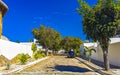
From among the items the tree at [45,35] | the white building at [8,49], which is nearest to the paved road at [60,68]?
the white building at [8,49]

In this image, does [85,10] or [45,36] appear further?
[45,36]

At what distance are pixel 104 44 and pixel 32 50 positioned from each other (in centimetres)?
3375

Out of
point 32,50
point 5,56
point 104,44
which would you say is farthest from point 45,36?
point 104,44

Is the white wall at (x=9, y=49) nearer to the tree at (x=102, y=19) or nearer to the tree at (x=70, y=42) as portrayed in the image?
the tree at (x=102, y=19)

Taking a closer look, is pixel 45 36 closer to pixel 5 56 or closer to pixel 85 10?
pixel 5 56

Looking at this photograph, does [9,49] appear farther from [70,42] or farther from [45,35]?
[70,42]

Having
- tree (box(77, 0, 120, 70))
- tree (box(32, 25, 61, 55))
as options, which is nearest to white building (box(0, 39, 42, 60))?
tree (box(77, 0, 120, 70))

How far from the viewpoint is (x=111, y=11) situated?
20.3 metres

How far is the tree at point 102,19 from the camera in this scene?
65.3ft

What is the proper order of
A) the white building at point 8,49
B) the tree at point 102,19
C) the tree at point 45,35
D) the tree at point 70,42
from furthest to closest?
the tree at point 70,42 < the tree at point 45,35 < the white building at point 8,49 < the tree at point 102,19

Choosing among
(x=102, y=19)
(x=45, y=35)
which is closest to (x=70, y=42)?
(x=45, y=35)

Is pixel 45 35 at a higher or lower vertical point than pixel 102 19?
higher

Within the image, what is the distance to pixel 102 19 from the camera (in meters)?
20.4

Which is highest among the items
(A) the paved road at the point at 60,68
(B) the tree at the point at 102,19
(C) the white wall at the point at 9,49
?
(B) the tree at the point at 102,19
